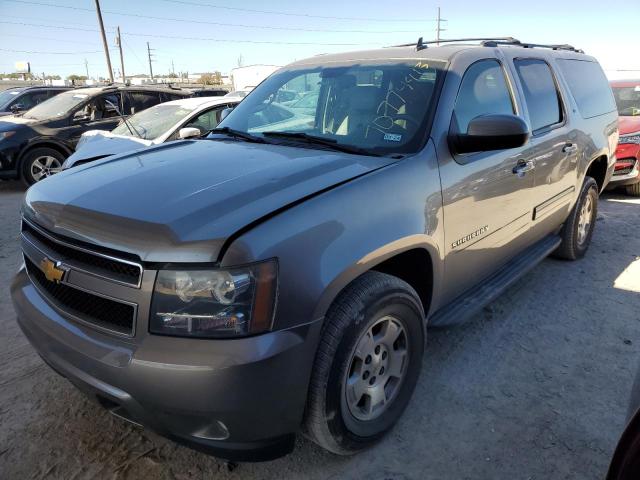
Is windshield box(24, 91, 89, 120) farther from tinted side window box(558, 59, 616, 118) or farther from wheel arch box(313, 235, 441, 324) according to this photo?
wheel arch box(313, 235, 441, 324)

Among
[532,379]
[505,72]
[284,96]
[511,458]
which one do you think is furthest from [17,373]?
[505,72]

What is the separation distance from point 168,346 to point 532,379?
222cm

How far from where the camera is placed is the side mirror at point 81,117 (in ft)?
28.8

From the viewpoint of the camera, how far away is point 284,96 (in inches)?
135

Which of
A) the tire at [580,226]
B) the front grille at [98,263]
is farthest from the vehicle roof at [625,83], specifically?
the front grille at [98,263]

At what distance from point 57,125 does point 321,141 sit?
300 inches

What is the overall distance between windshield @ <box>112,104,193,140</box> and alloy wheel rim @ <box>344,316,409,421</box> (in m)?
5.15

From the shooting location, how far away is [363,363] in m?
2.20

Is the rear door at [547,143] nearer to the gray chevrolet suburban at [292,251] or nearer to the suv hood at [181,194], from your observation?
the gray chevrolet suburban at [292,251]

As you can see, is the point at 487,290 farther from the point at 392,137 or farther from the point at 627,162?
the point at 627,162

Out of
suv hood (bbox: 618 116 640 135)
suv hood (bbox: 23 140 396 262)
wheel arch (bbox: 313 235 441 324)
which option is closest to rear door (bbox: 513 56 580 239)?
wheel arch (bbox: 313 235 441 324)

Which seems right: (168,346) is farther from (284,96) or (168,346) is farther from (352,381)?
(284,96)

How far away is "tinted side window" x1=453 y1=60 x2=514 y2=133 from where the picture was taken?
110 inches

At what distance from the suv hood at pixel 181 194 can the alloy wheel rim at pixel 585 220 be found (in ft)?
10.3
